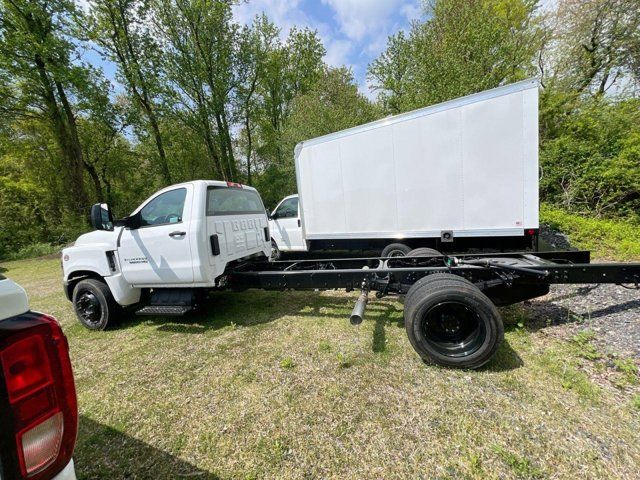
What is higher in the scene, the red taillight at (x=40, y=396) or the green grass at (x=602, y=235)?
the red taillight at (x=40, y=396)

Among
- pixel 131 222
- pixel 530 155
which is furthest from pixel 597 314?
pixel 131 222

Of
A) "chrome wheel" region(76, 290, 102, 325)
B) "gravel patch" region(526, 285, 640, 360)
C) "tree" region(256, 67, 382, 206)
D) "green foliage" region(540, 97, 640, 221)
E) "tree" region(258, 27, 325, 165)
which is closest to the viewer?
"gravel patch" region(526, 285, 640, 360)

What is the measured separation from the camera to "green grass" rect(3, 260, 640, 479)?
1822 millimetres

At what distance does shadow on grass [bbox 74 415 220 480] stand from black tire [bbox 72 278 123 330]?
227cm

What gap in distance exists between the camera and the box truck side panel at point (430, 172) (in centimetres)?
486

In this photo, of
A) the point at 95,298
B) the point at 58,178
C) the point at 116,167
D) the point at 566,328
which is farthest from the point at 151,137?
the point at 566,328

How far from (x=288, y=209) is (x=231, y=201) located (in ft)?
11.4

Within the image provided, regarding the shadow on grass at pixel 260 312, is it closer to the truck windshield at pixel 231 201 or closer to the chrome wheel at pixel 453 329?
the chrome wheel at pixel 453 329

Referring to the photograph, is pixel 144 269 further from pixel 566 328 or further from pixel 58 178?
pixel 58 178

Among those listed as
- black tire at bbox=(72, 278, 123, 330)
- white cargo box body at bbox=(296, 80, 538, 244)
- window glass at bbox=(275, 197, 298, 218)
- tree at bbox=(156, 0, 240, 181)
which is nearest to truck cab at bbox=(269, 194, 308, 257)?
window glass at bbox=(275, 197, 298, 218)

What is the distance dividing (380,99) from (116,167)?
2011 cm

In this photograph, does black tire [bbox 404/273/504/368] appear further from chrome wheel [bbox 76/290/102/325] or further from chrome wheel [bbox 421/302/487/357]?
chrome wheel [bbox 76/290/102/325]

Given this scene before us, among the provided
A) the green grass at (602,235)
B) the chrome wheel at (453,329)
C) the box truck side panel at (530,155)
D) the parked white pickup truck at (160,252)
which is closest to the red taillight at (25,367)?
the chrome wheel at (453,329)

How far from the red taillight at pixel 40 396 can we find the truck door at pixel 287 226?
6.45 metres
